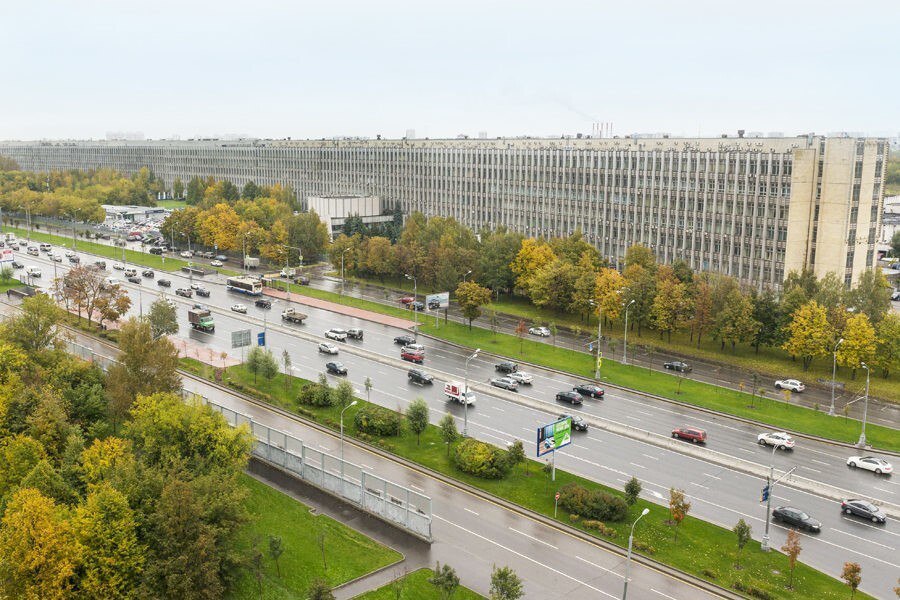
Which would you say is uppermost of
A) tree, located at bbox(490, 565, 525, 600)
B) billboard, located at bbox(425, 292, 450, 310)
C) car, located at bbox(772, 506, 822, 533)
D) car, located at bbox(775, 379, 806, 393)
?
billboard, located at bbox(425, 292, 450, 310)

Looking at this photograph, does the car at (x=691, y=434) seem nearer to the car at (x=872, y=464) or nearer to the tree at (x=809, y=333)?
the car at (x=872, y=464)

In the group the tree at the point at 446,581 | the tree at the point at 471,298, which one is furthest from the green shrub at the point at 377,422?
the tree at the point at 471,298

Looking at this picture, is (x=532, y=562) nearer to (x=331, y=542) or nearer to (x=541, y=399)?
(x=331, y=542)

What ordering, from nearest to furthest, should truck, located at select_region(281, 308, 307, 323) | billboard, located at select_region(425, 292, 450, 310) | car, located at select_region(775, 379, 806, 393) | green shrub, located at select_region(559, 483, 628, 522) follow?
green shrub, located at select_region(559, 483, 628, 522), car, located at select_region(775, 379, 806, 393), truck, located at select_region(281, 308, 307, 323), billboard, located at select_region(425, 292, 450, 310)

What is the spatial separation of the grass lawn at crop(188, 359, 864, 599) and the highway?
78.9 inches

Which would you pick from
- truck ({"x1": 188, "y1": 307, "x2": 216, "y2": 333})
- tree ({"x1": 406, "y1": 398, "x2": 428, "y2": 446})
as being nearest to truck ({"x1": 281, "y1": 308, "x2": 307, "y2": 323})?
truck ({"x1": 188, "y1": 307, "x2": 216, "y2": 333})

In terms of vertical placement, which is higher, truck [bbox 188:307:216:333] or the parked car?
truck [bbox 188:307:216:333]

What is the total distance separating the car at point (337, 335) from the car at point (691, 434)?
4569 centimetres

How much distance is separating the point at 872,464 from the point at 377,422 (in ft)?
132

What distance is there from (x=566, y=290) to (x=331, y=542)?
67.5 m

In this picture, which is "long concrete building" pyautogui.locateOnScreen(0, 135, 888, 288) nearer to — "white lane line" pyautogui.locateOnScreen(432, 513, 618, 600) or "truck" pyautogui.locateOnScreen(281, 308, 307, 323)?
"truck" pyautogui.locateOnScreen(281, 308, 307, 323)

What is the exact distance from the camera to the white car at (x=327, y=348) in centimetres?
8994

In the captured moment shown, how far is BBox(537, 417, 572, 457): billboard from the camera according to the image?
5659cm

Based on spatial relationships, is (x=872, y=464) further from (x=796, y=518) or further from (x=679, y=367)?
(x=679, y=367)
